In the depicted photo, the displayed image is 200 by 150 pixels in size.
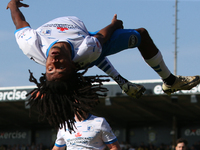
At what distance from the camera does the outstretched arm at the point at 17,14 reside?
4349mm

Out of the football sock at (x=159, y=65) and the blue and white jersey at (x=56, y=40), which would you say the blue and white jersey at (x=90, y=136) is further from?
the blue and white jersey at (x=56, y=40)

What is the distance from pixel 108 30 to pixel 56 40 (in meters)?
0.74

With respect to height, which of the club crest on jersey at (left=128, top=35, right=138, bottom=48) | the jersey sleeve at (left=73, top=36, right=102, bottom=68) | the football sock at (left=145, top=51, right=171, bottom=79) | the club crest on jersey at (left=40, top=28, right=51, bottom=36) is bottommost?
the football sock at (left=145, top=51, right=171, bottom=79)

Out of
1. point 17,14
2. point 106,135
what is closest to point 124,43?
point 17,14

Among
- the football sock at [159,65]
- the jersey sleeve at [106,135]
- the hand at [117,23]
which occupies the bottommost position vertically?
the jersey sleeve at [106,135]

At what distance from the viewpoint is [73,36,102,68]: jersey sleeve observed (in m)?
3.90

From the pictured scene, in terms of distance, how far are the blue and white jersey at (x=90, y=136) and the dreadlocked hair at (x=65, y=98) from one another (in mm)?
1256

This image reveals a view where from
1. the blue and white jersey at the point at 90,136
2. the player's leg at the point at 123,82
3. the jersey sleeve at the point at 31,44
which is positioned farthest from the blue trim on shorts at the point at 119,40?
the blue and white jersey at the point at 90,136

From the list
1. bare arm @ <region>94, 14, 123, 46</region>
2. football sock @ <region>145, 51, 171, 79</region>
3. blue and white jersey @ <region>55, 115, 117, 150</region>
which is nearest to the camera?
bare arm @ <region>94, 14, 123, 46</region>

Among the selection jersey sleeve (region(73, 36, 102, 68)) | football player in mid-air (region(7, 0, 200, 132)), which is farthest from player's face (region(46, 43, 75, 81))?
jersey sleeve (region(73, 36, 102, 68))

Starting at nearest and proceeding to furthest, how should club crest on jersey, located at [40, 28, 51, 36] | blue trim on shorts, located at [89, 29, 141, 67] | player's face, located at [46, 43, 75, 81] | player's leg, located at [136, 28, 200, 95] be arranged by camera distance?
player's face, located at [46, 43, 75, 81] → club crest on jersey, located at [40, 28, 51, 36] → blue trim on shorts, located at [89, 29, 141, 67] → player's leg, located at [136, 28, 200, 95]

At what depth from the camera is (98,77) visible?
163 inches

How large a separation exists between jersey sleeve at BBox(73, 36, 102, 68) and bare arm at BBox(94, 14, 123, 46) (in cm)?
17

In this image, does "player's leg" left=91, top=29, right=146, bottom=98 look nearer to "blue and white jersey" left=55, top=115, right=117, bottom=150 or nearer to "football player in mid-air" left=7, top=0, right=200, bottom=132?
"football player in mid-air" left=7, top=0, right=200, bottom=132
